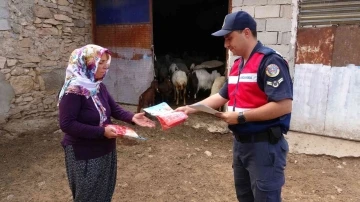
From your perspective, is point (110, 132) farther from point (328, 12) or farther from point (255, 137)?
point (328, 12)

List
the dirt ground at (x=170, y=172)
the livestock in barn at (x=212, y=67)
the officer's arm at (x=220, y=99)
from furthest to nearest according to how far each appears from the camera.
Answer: the livestock in barn at (x=212, y=67) → the dirt ground at (x=170, y=172) → the officer's arm at (x=220, y=99)

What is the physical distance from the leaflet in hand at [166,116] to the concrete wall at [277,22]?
2.89m

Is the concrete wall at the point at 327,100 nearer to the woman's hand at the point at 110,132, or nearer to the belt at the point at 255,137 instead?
the belt at the point at 255,137

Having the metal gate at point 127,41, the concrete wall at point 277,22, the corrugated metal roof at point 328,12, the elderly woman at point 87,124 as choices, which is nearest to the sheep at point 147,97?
the metal gate at point 127,41

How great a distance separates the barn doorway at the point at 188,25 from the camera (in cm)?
1160

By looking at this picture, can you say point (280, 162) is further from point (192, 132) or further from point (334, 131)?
point (192, 132)

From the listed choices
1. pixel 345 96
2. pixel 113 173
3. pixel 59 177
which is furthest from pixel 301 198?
pixel 59 177

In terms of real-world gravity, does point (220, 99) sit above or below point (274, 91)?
below

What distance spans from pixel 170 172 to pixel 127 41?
10.8 ft

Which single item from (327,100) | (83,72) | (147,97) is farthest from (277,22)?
(83,72)

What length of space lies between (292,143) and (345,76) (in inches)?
51.8

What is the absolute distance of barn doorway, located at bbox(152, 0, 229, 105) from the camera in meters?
11.6

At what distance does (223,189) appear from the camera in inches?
144

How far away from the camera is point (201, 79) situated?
7.24 m
